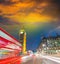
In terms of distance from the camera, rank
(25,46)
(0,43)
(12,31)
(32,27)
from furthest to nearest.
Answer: (32,27)
(25,46)
(12,31)
(0,43)

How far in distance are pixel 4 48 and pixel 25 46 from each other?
4.88 m

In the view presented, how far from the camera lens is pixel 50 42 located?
1614cm

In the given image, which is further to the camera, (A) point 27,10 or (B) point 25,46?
(A) point 27,10

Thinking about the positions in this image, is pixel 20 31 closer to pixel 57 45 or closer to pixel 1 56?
pixel 1 56

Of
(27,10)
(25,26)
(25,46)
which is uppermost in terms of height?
(27,10)

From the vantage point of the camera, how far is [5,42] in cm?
605

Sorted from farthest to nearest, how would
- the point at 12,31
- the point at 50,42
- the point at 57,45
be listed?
the point at 57,45 < the point at 50,42 < the point at 12,31

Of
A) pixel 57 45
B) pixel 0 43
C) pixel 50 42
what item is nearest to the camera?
pixel 0 43

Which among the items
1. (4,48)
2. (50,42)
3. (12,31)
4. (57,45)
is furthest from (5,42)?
(57,45)

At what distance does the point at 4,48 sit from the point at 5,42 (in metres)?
0.20

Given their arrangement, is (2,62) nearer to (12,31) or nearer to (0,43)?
(0,43)

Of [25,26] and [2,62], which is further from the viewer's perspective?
[25,26]

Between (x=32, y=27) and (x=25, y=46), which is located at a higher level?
(x=32, y=27)

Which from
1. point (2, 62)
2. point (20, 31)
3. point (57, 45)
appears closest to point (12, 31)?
point (20, 31)
